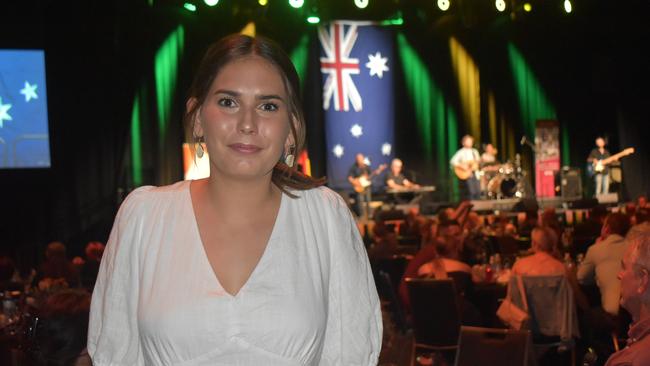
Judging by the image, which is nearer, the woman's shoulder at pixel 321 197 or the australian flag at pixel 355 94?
Answer: the woman's shoulder at pixel 321 197

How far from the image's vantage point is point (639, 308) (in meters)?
3.10

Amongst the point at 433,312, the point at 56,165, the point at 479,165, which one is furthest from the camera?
the point at 479,165

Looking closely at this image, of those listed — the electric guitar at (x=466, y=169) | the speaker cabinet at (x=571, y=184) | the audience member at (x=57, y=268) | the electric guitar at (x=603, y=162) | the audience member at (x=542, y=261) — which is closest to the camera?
the audience member at (x=542, y=261)

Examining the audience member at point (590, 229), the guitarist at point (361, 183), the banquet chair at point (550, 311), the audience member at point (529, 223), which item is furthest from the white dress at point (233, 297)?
the guitarist at point (361, 183)

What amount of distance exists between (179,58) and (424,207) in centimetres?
536

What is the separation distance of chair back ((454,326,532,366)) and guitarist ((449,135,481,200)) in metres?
13.9

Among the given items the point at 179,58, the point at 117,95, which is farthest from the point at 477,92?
the point at 117,95

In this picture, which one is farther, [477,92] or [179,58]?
[477,92]

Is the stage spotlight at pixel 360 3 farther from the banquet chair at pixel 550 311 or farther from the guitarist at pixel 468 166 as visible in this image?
the banquet chair at pixel 550 311

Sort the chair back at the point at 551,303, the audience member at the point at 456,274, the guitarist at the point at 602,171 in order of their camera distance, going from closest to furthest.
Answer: the chair back at the point at 551,303
the audience member at the point at 456,274
the guitarist at the point at 602,171

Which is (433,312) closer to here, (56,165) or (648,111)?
(56,165)

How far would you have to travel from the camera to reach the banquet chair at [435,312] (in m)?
5.91

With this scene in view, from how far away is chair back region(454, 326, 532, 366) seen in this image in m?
4.15

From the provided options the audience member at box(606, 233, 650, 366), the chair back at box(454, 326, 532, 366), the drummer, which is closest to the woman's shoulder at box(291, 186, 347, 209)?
the audience member at box(606, 233, 650, 366)
